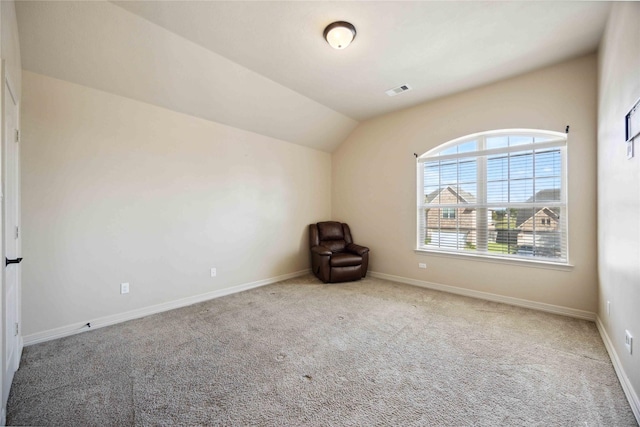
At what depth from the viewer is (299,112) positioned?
Answer: 13.8 ft

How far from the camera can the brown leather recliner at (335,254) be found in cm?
436

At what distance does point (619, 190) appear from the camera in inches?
79.2

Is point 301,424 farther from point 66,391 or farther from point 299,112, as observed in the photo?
point 299,112

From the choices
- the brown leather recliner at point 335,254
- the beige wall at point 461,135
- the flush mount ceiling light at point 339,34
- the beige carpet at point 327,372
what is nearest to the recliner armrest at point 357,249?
the brown leather recliner at point 335,254

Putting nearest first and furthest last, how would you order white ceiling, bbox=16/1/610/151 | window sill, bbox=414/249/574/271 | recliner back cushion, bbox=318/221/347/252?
white ceiling, bbox=16/1/610/151 < window sill, bbox=414/249/574/271 < recliner back cushion, bbox=318/221/347/252

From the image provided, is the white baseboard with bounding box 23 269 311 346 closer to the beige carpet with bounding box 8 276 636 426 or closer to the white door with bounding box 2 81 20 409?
the beige carpet with bounding box 8 276 636 426

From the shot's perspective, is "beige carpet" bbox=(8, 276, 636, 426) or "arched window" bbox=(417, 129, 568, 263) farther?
"arched window" bbox=(417, 129, 568, 263)

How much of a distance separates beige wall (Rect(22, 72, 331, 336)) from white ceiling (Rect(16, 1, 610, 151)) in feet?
0.93

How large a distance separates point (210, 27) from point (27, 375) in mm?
3181

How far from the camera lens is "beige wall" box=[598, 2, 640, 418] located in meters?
1.66

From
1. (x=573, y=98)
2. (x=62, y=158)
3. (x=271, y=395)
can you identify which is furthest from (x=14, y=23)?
(x=573, y=98)

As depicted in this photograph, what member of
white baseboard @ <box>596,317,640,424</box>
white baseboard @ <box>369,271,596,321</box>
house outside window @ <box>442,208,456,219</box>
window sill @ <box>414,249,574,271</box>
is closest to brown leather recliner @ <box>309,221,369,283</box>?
white baseboard @ <box>369,271,596,321</box>

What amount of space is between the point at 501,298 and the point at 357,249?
217 cm

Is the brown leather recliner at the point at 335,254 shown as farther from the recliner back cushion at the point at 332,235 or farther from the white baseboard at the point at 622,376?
the white baseboard at the point at 622,376
